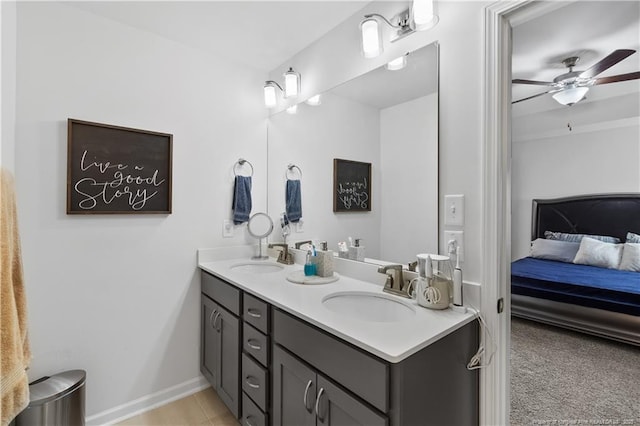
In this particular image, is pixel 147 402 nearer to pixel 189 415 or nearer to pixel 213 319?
pixel 189 415

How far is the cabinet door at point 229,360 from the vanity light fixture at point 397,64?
Result: 5.14 ft

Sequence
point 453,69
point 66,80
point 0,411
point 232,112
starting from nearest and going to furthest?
point 0,411 < point 453,69 < point 66,80 < point 232,112

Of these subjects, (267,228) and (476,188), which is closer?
(476,188)

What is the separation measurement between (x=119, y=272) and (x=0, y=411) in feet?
3.24

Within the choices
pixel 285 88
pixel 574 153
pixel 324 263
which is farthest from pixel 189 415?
pixel 574 153

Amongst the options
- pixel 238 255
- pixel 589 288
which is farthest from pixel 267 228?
pixel 589 288

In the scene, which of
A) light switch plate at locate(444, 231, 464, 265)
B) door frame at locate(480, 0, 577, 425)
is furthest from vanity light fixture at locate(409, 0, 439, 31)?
light switch plate at locate(444, 231, 464, 265)

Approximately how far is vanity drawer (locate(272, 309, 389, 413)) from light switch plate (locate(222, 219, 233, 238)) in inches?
43.0

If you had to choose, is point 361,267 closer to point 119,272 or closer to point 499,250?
point 499,250

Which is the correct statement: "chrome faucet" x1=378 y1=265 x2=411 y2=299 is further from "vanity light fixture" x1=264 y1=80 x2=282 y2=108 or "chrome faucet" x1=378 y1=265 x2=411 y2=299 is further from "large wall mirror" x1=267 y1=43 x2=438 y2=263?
"vanity light fixture" x1=264 y1=80 x2=282 y2=108

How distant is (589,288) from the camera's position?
9.11ft

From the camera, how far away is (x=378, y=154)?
1684 millimetres

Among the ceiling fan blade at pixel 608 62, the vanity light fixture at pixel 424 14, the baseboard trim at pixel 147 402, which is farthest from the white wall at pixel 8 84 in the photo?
the ceiling fan blade at pixel 608 62

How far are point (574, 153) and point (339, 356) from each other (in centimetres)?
476
